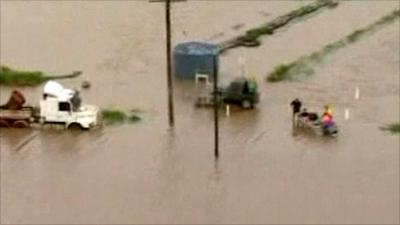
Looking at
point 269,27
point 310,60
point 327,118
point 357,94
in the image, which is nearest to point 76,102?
point 327,118

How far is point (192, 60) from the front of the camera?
1667 cm

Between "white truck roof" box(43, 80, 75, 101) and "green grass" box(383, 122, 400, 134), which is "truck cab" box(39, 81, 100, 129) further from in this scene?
"green grass" box(383, 122, 400, 134)

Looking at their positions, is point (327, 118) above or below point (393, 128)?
above

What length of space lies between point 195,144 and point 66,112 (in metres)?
1.73

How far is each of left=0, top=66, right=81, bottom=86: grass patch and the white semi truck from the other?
173cm

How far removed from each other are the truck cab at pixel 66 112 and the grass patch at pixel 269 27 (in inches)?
157

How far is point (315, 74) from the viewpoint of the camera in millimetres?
17078

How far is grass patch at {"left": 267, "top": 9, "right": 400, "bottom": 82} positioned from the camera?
16938mm

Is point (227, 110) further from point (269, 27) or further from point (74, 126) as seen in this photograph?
point (269, 27)

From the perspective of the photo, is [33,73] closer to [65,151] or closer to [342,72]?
[65,151]

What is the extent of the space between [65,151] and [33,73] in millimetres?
3142

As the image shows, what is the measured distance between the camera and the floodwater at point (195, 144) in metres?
12.2

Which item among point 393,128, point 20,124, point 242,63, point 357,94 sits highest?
point 242,63

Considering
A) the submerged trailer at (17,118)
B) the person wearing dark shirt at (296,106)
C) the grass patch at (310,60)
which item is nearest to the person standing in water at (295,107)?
the person wearing dark shirt at (296,106)
